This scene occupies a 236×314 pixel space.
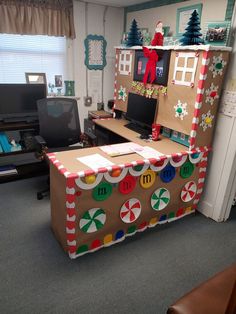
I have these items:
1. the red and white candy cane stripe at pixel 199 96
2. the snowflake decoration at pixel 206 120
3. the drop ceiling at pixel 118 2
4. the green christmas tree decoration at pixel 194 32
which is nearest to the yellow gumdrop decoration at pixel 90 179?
the red and white candy cane stripe at pixel 199 96

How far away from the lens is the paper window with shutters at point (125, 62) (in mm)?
3025

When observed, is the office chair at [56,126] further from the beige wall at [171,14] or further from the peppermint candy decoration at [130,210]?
the beige wall at [171,14]

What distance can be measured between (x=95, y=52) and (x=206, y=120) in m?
2.32

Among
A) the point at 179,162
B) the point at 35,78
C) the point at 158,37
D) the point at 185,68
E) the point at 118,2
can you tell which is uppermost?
the point at 118,2

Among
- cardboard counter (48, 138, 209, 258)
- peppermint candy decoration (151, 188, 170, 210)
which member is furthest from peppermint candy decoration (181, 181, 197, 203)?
peppermint candy decoration (151, 188, 170, 210)

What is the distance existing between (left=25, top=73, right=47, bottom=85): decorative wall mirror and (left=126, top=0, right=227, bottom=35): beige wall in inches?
58.8

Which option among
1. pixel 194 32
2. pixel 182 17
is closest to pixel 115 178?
pixel 194 32

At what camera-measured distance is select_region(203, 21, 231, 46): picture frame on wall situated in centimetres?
216

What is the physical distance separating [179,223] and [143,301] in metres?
1.01

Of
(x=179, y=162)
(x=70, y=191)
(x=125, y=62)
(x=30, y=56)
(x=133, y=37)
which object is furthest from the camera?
(x=30, y=56)

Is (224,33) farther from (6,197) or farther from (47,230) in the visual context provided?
(6,197)

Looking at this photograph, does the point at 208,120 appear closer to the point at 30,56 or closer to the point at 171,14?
the point at 171,14

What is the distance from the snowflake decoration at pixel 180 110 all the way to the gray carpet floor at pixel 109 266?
1090 mm

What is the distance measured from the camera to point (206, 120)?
230 centimetres
